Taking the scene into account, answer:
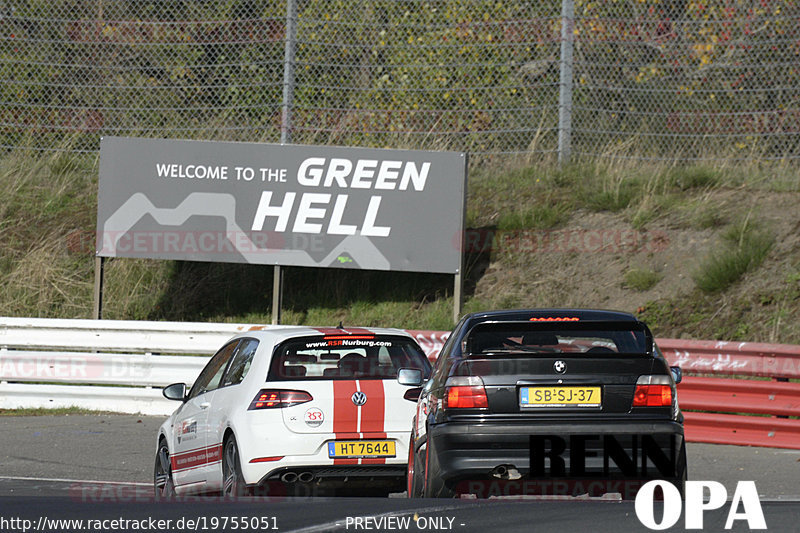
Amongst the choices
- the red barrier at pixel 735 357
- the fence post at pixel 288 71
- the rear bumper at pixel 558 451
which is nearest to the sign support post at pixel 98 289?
the fence post at pixel 288 71

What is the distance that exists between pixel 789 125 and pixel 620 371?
44.1 feet

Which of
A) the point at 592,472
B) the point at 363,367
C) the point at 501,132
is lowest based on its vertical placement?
the point at 592,472

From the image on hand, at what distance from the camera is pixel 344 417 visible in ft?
29.7

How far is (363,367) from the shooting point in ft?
31.2

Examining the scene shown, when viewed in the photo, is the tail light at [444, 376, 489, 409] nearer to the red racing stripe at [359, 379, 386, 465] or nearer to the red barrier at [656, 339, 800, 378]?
the red racing stripe at [359, 379, 386, 465]

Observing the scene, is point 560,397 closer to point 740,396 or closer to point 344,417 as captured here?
point 344,417

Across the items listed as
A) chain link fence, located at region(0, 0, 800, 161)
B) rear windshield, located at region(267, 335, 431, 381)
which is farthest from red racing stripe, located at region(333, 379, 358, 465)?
chain link fence, located at region(0, 0, 800, 161)

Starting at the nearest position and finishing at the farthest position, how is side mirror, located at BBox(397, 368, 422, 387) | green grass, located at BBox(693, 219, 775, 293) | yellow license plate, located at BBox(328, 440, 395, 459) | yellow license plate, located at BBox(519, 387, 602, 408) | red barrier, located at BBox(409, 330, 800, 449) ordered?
yellow license plate, located at BBox(519, 387, 602, 408) → side mirror, located at BBox(397, 368, 422, 387) → yellow license plate, located at BBox(328, 440, 395, 459) → red barrier, located at BBox(409, 330, 800, 449) → green grass, located at BBox(693, 219, 775, 293)

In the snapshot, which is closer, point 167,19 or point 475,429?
point 475,429

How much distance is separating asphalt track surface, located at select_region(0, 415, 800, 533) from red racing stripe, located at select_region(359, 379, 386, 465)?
0.72 metres

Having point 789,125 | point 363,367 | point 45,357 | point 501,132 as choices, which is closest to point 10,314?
point 45,357

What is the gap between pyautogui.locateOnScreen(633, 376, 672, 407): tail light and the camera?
767 centimetres

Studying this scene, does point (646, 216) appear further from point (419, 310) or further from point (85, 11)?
→ point (85, 11)

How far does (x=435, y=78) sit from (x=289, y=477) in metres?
12.9
